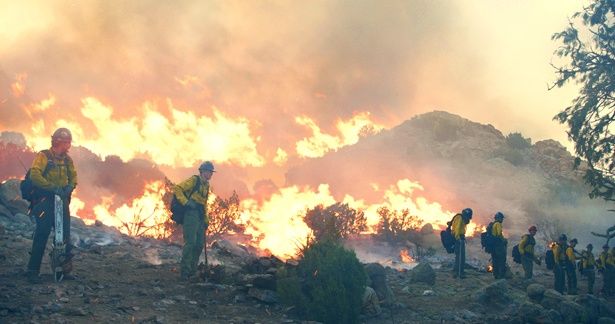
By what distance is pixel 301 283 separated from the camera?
845 centimetres

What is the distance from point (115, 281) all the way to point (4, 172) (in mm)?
26060

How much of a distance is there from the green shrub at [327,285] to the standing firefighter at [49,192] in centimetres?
390

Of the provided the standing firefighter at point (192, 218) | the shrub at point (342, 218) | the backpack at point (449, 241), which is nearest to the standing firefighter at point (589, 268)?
the backpack at point (449, 241)

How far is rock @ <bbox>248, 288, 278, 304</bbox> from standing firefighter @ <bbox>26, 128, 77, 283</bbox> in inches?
126

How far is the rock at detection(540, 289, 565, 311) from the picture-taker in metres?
9.90

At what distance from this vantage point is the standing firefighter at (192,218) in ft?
28.7

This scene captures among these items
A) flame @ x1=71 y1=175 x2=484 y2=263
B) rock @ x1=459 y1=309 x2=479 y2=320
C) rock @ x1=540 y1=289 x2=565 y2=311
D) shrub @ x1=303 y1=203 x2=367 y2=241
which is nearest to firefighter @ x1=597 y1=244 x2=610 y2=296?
rock @ x1=540 y1=289 x2=565 y2=311

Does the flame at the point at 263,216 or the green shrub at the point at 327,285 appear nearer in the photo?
the green shrub at the point at 327,285

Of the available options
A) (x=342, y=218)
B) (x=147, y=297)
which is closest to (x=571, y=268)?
(x=147, y=297)

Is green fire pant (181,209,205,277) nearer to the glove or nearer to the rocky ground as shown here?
the glove

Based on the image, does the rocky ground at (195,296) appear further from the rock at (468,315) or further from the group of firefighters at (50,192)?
the group of firefighters at (50,192)

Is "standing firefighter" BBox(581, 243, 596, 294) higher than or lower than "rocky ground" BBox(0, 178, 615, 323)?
higher

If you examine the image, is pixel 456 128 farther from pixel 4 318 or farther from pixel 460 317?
pixel 4 318

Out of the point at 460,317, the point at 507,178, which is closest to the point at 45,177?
the point at 460,317
